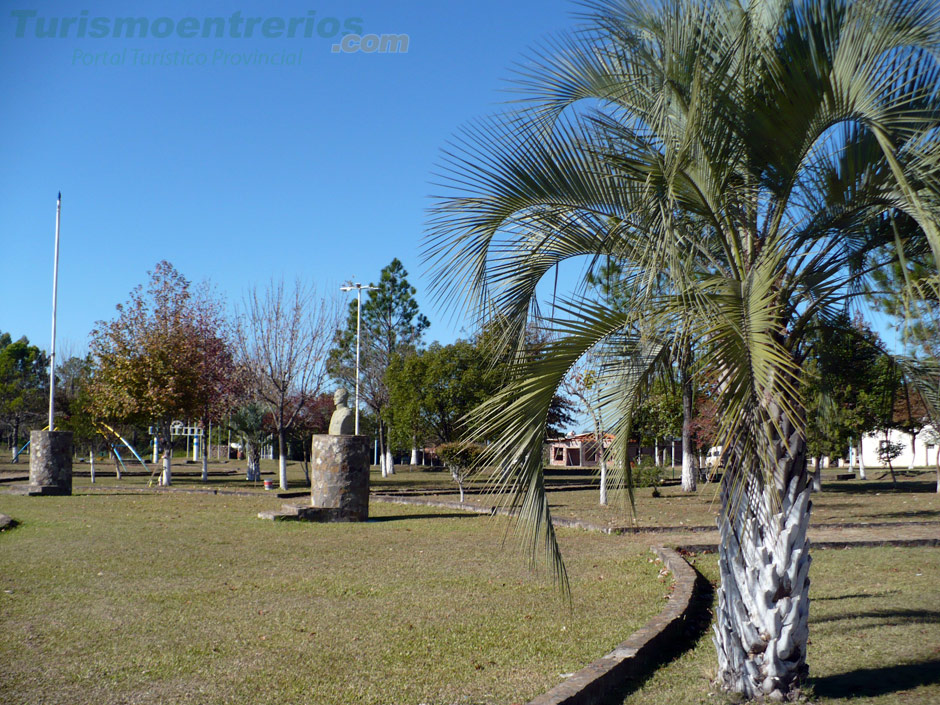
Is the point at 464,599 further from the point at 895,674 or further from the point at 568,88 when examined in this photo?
the point at 568,88

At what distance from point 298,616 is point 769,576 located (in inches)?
151

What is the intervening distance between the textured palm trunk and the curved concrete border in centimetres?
69

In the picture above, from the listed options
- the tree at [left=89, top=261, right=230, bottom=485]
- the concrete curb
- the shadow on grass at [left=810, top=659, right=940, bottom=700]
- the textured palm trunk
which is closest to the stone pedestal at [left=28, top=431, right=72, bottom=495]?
the tree at [left=89, top=261, right=230, bottom=485]

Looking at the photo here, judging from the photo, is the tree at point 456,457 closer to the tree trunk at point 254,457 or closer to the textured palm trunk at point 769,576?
the tree trunk at point 254,457

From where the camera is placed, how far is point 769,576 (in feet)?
15.0

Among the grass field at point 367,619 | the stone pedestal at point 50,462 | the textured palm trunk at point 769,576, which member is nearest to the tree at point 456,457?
the grass field at point 367,619

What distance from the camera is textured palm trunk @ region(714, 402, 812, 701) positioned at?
15.0ft

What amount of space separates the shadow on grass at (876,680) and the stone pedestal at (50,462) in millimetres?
18623

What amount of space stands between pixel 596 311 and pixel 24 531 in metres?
10.9

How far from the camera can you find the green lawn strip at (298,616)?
4801mm

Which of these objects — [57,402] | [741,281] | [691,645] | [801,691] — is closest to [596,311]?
[741,281]

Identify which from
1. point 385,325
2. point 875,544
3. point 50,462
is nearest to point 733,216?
point 875,544

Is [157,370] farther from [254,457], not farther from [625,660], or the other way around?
[625,660]

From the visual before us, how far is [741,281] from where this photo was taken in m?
4.60
